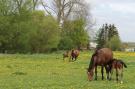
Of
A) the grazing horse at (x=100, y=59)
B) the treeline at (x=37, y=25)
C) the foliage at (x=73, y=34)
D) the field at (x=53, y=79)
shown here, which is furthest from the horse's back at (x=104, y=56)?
the foliage at (x=73, y=34)

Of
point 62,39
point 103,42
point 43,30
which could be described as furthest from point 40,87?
point 103,42

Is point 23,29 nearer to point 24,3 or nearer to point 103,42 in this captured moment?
point 24,3

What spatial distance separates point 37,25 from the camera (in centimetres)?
8956

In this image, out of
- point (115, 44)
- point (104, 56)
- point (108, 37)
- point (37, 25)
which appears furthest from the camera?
point (108, 37)

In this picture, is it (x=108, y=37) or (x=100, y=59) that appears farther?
(x=108, y=37)

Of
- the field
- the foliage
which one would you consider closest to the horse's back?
the field

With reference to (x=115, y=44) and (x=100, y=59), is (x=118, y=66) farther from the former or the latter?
(x=115, y=44)

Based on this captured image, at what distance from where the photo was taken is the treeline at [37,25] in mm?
81500

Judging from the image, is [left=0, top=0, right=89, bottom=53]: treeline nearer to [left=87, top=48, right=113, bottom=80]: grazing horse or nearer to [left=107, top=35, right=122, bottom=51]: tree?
[left=107, top=35, right=122, bottom=51]: tree

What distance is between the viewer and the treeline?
81500 millimetres

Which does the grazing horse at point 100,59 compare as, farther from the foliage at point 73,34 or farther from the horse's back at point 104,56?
the foliage at point 73,34

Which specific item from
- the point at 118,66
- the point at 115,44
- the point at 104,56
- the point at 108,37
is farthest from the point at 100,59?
the point at 108,37

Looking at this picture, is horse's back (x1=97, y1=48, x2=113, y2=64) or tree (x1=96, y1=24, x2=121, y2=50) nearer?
horse's back (x1=97, y1=48, x2=113, y2=64)

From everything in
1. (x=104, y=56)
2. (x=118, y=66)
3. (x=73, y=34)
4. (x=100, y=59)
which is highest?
(x=73, y=34)
